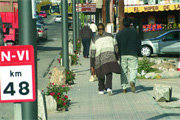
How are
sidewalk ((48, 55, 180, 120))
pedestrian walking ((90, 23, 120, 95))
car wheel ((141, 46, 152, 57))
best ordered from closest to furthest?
sidewalk ((48, 55, 180, 120)) → pedestrian walking ((90, 23, 120, 95)) → car wheel ((141, 46, 152, 57))

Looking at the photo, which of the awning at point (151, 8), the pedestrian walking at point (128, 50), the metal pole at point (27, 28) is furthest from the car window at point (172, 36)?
the metal pole at point (27, 28)

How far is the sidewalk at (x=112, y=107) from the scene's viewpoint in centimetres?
962

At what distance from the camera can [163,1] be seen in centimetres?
3203

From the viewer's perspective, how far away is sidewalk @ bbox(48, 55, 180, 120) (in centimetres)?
962

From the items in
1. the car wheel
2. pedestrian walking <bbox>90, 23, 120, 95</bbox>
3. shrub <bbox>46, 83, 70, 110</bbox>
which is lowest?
the car wheel

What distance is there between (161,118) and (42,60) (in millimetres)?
18110

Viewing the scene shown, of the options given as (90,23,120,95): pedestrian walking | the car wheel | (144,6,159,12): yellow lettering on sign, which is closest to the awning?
(144,6,159,12): yellow lettering on sign

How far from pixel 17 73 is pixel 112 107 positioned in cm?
544

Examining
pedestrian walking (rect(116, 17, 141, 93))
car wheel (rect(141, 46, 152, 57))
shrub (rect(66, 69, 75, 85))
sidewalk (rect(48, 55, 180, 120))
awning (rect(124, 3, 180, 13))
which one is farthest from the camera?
awning (rect(124, 3, 180, 13))

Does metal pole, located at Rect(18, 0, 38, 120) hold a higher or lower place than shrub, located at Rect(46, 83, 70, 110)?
higher

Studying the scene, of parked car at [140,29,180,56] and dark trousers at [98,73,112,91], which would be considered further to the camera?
parked car at [140,29,180,56]

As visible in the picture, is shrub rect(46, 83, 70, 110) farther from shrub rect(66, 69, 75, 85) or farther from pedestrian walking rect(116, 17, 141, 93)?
shrub rect(66, 69, 75, 85)

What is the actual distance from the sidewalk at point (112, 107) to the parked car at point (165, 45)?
1371cm

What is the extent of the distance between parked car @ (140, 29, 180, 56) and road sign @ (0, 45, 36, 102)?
22.7 m
